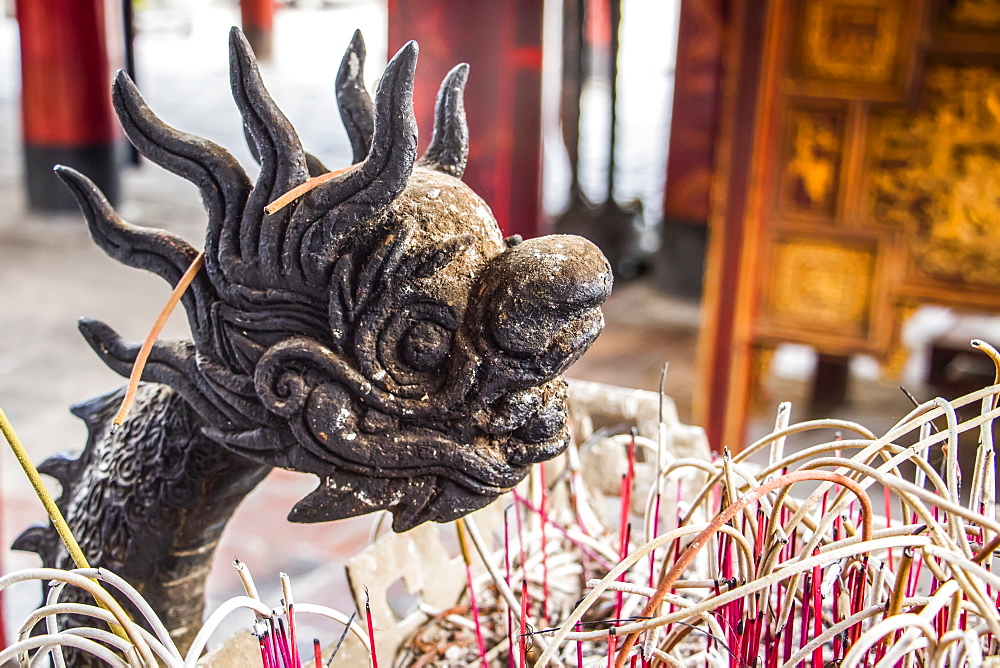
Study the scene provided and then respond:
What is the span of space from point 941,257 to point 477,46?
113 centimetres

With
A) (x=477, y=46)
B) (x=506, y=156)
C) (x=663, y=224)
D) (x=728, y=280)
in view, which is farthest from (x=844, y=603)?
(x=663, y=224)

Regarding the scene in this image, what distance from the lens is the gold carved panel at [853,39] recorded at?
204 cm

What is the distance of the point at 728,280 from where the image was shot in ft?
7.47

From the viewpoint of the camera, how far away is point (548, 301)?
2.39ft

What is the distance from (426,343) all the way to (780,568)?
288mm

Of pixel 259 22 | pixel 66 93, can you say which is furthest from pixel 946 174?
pixel 259 22

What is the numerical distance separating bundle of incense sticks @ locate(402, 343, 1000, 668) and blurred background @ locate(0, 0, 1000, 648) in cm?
53

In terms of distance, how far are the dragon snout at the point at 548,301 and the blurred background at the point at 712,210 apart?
0.32 m

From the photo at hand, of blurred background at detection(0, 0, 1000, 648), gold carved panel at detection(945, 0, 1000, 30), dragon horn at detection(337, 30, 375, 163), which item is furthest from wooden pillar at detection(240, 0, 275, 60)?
dragon horn at detection(337, 30, 375, 163)

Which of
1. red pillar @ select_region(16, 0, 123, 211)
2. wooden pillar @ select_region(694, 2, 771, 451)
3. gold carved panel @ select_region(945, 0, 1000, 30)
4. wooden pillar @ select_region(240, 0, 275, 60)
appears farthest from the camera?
wooden pillar @ select_region(240, 0, 275, 60)

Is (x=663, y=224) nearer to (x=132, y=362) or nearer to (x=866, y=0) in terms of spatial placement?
(x=866, y=0)

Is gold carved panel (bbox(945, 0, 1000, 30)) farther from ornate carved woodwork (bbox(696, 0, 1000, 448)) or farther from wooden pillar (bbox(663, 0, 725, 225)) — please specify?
wooden pillar (bbox(663, 0, 725, 225))

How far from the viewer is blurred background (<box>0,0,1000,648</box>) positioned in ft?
6.82

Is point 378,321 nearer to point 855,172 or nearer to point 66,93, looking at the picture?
point 855,172
